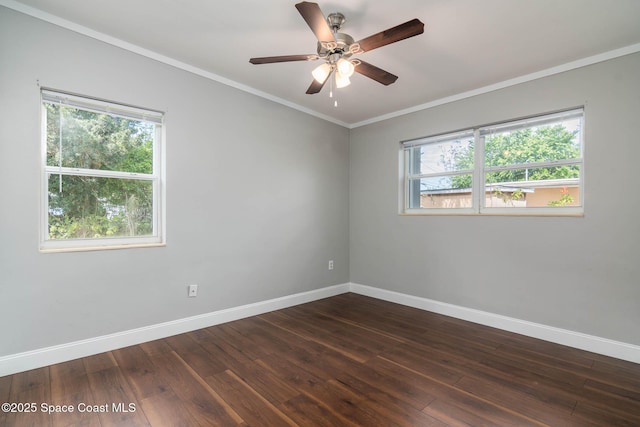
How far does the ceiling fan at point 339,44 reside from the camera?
1739 mm

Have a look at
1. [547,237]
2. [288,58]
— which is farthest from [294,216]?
[547,237]

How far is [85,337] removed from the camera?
2.41m

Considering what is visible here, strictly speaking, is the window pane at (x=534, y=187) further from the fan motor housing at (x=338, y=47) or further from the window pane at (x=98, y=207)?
the window pane at (x=98, y=207)

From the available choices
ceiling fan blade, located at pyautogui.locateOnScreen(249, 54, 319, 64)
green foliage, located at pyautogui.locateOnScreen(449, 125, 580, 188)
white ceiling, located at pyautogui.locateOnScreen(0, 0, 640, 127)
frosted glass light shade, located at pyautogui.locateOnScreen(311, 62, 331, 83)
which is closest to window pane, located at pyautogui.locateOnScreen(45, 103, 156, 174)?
white ceiling, located at pyautogui.locateOnScreen(0, 0, 640, 127)

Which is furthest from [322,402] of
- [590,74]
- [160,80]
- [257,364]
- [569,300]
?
[590,74]

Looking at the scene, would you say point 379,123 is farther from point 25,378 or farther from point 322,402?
point 25,378

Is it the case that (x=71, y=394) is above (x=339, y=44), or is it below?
below

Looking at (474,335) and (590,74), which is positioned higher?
(590,74)

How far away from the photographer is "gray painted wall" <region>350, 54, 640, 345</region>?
8.29 ft

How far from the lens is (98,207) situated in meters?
2.58

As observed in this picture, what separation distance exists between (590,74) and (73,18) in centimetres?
427

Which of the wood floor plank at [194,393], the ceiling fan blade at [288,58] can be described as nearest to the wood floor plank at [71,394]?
the wood floor plank at [194,393]

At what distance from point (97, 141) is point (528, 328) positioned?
4.32m

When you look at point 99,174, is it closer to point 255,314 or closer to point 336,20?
point 255,314
